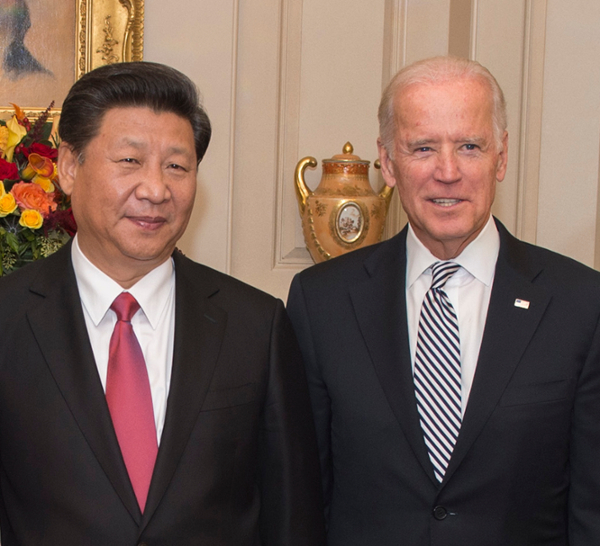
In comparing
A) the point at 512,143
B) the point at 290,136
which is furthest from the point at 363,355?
the point at 512,143

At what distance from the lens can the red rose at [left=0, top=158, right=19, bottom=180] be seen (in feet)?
6.75

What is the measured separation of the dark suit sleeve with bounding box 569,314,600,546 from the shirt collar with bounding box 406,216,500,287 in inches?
10.3

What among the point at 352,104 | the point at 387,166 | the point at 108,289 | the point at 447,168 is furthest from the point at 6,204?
the point at 352,104

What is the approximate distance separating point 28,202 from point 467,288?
1.13 metres

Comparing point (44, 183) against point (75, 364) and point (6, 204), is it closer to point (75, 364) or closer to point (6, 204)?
point (6, 204)

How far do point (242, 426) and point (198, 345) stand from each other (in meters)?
0.19

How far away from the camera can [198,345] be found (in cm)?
159

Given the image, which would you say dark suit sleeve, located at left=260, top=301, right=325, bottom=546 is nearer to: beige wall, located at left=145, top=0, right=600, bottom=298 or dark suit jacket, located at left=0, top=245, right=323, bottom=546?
dark suit jacket, located at left=0, top=245, right=323, bottom=546

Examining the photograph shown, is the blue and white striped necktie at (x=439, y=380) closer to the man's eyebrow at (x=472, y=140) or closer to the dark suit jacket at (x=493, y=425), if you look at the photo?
the dark suit jacket at (x=493, y=425)

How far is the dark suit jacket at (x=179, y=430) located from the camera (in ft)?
4.72

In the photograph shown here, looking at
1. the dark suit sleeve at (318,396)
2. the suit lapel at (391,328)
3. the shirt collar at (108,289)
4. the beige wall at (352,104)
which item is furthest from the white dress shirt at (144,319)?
the beige wall at (352,104)

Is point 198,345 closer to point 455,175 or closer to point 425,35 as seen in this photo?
point 455,175

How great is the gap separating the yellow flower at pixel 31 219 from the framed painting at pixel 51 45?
81cm

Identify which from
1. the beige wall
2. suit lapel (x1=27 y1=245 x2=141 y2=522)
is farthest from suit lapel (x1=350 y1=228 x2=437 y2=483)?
the beige wall
